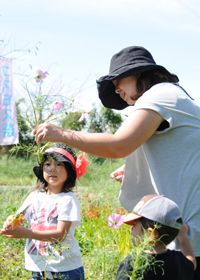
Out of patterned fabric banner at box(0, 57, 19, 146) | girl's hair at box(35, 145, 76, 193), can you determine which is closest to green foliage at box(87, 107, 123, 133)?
patterned fabric banner at box(0, 57, 19, 146)

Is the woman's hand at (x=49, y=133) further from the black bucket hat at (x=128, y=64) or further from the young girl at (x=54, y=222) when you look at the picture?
the young girl at (x=54, y=222)

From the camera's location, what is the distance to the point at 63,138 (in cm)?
132

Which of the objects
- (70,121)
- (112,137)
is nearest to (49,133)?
(112,137)

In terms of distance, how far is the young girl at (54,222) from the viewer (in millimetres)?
2025

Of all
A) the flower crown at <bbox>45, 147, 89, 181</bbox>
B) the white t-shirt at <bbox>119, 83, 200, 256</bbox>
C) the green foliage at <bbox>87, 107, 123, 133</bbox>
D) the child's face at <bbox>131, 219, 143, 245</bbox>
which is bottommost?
the green foliage at <bbox>87, 107, 123, 133</bbox>

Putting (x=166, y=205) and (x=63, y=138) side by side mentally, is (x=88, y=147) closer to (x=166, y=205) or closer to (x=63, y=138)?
(x=63, y=138)

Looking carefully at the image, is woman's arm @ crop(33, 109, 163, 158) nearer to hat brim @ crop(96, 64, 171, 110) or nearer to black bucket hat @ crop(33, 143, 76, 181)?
hat brim @ crop(96, 64, 171, 110)

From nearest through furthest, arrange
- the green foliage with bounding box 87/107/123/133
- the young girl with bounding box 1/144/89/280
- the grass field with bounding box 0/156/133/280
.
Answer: the young girl with bounding box 1/144/89/280, the grass field with bounding box 0/156/133/280, the green foliage with bounding box 87/107/123/133

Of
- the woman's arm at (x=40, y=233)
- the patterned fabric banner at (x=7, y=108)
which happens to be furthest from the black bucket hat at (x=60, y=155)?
the patterned fabric banner at (x=7, y=108)

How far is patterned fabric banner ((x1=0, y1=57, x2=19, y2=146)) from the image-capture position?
5.46 metres

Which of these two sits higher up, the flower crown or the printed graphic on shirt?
the flower crown

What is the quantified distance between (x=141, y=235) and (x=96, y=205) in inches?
138

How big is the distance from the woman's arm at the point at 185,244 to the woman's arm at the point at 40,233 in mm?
851

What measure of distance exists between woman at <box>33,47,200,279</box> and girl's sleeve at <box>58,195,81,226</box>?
1.97 feet
